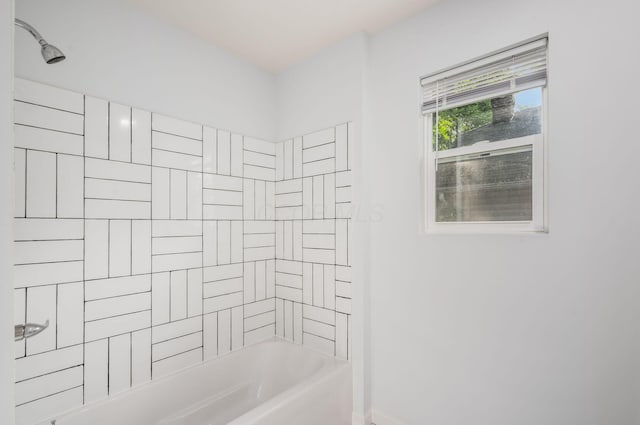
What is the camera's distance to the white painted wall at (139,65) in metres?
1.55

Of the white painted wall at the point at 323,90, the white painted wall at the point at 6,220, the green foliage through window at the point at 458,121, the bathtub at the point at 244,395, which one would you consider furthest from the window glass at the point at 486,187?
the white painted wall at the point at 6,220

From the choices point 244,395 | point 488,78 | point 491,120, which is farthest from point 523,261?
point 244,395

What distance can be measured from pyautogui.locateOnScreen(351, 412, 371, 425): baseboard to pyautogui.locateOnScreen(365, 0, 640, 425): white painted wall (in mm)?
103

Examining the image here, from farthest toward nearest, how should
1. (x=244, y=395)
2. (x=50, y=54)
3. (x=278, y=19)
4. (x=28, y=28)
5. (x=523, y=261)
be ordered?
(x=244, y=395), (x=278, y=19), (x=523, y=261), (x=50, y=54), (x=28, y=28)

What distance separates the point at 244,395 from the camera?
88.2 inches

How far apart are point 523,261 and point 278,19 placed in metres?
1.93

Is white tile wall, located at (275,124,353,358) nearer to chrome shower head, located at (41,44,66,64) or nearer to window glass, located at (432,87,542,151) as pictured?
window glass, located at (432,87,542,151)

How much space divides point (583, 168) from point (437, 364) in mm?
1233

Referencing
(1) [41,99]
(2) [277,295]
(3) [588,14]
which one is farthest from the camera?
(2) [277,295]

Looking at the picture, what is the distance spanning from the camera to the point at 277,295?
2604 mm

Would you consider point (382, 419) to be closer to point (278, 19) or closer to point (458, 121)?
point (458, 121)

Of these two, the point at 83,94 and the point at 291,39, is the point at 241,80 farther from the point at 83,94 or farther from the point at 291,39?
the point at 83,94

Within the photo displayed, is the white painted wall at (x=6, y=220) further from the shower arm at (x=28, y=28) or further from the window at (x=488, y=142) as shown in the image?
the window at (x=488, y=142)

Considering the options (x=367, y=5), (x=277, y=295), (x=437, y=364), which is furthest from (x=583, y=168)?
(x=277, y=295)
